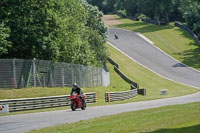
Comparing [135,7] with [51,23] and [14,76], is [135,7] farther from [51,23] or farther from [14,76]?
[14,76]

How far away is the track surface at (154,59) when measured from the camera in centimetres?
7394

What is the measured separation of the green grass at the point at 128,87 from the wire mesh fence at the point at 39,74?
1.80ft

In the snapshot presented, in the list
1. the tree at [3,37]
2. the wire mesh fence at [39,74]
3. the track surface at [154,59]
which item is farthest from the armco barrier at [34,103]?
the track surface at [154,59]

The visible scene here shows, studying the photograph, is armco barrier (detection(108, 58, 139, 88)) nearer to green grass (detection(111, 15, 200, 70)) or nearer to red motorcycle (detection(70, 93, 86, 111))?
green grass (detection(111, 15, 200, 70))

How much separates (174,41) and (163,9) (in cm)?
2065

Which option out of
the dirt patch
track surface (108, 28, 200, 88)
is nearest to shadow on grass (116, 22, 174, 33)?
track surface (108, 28, 200, 88)

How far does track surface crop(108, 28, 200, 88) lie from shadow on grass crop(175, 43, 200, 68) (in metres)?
1.53

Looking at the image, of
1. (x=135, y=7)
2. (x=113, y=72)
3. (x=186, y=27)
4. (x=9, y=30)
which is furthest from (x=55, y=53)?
(x=135, y=7)

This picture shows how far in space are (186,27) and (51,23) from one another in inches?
2469

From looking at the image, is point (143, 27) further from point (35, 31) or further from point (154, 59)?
point (35, 31)

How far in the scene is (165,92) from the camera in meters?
56.8

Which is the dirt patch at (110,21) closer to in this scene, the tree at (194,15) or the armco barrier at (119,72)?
the tree at (194,15)

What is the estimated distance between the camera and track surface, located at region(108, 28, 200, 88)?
73938 mm

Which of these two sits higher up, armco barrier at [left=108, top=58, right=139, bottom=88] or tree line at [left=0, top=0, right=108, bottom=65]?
tree line at [left=0, top=0, right=108, bottom=65]
